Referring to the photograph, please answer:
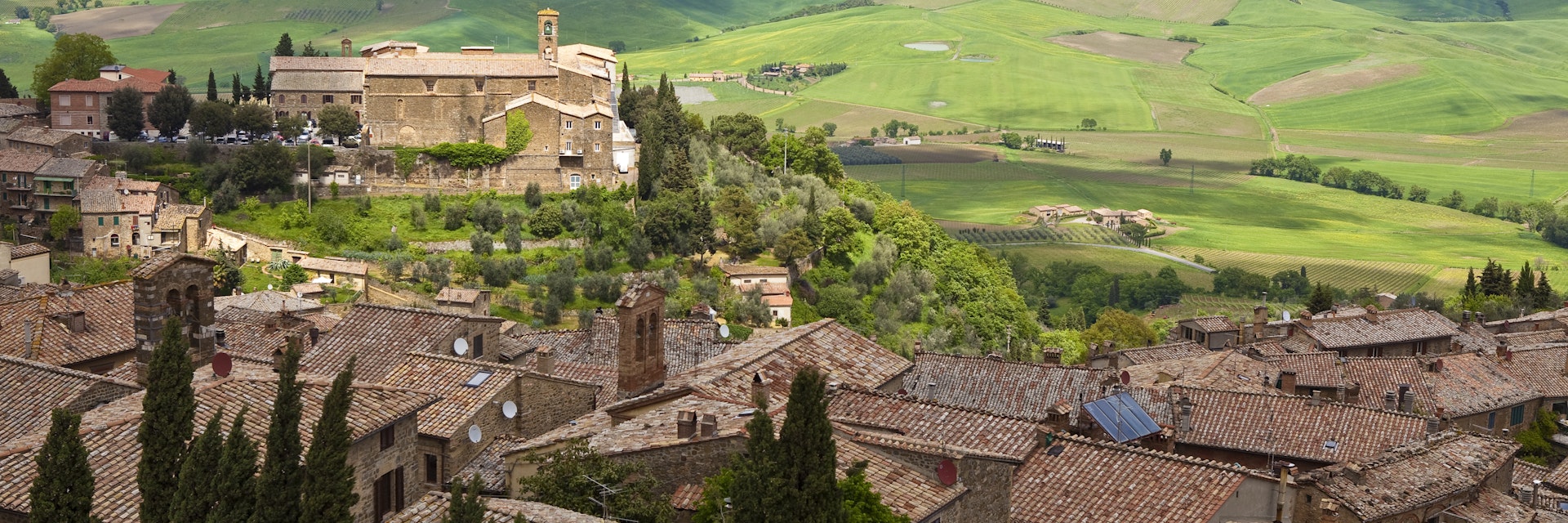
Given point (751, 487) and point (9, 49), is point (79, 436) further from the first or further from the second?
point (9, 49)

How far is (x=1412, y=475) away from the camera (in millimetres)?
30078

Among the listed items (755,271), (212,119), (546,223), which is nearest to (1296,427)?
(755,271)

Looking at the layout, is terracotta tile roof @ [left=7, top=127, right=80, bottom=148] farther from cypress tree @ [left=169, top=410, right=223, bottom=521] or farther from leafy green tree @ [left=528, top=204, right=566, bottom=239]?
cypress tree @ [left=169, top=410, right=223, bottom=521]

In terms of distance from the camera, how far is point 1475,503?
3052 cm

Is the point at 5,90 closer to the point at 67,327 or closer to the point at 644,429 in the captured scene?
the point at 67,327

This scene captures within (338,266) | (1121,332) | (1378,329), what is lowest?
(1121,332)

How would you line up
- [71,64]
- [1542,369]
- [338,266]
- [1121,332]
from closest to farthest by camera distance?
[1542,369]
[338,266]
[1121,332]
[71,64]

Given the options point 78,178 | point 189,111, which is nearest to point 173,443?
point 78,178

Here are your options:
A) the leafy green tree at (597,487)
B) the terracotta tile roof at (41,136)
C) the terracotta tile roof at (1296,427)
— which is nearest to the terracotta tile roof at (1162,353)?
the terracotta tile roof at (1296,427)

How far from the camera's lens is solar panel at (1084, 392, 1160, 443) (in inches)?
1216

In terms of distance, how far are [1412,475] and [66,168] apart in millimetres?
64543

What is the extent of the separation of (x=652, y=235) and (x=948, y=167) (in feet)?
363

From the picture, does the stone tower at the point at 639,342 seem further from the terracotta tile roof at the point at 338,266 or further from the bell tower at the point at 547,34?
the bell tower at the point at 547,34

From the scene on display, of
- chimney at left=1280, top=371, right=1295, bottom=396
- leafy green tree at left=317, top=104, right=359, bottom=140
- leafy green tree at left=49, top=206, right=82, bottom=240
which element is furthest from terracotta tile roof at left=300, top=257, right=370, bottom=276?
chimney at left=1280, top=371, right=1295, bottom=396
